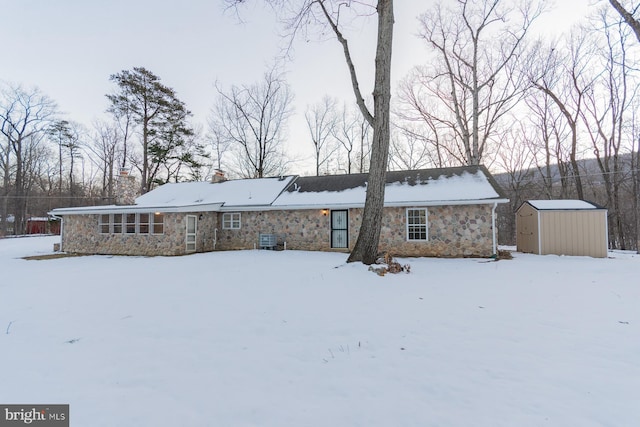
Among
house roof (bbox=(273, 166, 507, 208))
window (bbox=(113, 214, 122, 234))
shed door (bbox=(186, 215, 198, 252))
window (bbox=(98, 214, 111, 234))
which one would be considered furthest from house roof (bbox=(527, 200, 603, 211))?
window (bbox=(98, 214, 111, 234))

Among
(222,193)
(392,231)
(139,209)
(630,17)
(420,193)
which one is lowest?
(392,231)

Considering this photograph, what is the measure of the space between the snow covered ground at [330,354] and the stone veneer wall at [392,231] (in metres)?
4.51

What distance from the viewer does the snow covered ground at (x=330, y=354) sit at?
79.2 inches

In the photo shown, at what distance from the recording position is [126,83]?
21000mm

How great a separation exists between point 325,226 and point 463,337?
933cm

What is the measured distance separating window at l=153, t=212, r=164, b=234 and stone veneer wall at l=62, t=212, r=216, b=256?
0.24m

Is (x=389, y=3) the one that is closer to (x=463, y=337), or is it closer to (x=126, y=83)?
(x=463, y=337)

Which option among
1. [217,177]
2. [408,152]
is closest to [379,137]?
[217,177]

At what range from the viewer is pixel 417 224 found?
36.6 feet

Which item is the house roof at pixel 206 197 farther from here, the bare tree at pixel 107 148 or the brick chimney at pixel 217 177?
the bare tree at pixel 107 148

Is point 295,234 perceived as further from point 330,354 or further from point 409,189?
point 330,354

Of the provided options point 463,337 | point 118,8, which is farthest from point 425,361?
point 118,8

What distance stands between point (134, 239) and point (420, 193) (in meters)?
12.9

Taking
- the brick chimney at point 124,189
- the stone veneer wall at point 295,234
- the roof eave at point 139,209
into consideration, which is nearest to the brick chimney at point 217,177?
the stone veneer wall at point 295,234
